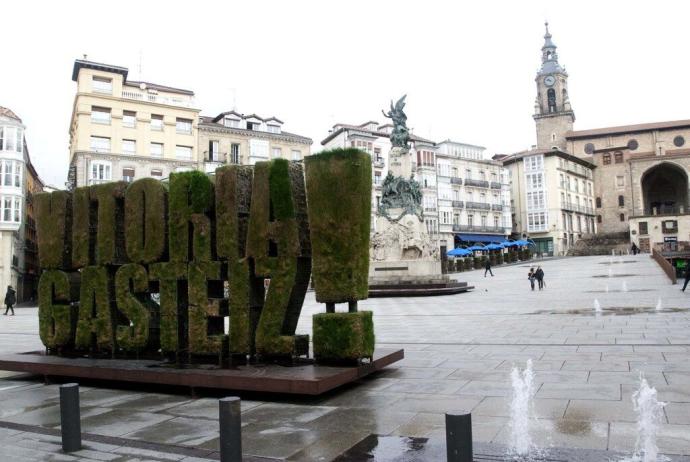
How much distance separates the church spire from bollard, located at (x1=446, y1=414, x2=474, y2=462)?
102 meters

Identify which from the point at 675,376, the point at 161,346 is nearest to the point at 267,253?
the point at 161,346

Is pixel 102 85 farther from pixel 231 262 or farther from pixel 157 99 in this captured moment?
pixel 231 262

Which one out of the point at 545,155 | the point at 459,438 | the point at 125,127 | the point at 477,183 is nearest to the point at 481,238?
the point at 477,183

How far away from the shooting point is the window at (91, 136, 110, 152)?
51.7 meters

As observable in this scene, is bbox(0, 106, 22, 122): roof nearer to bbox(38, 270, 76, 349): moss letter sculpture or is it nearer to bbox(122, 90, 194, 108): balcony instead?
bbox(122, 90, 194, 108): balcony

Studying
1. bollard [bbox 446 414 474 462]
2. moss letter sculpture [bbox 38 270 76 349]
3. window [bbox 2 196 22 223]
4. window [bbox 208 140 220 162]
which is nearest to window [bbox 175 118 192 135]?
window [bbox 208 140 220 162]

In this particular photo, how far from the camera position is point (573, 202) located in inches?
3388

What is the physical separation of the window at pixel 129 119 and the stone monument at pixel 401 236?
2995 centimetres

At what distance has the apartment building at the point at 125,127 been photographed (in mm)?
51062

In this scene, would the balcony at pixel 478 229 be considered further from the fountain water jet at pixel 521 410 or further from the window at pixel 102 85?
the fountain water jet at pixel 521 410

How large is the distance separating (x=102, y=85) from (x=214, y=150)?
39.5 feet

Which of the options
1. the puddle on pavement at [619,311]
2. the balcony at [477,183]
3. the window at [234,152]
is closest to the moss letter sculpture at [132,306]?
the puddle on pavement at [619,311]

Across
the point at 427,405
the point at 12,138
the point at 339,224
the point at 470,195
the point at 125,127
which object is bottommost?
the point at 427,405

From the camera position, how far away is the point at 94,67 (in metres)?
51.8
